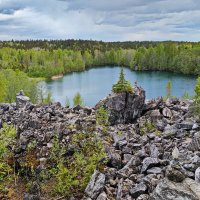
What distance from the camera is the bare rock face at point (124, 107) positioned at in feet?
94.6

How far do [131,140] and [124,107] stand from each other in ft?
18.8

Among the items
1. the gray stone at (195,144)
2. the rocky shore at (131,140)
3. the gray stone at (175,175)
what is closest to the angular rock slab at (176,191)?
the rocky shore at (131,140)

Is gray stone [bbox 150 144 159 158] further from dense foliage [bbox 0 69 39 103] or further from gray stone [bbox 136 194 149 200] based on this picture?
dense foliage [bbox 0 69 39 103]

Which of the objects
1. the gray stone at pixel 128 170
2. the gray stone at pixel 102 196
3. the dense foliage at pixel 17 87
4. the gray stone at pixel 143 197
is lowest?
the dense foliage at pixel 17 87

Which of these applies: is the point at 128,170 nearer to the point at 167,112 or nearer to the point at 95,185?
the point at 95,185

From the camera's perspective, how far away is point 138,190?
1780 centimetres

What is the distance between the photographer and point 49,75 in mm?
153375

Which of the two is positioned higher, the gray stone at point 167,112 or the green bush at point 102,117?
the gray stone at point 167,112

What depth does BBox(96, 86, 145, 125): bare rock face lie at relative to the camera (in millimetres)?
28833

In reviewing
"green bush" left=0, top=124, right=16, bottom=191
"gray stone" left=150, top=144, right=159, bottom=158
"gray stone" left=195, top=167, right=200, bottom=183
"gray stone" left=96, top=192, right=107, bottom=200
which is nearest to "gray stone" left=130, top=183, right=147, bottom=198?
"gray stone" left=96, top=192, right=107, bottom=200

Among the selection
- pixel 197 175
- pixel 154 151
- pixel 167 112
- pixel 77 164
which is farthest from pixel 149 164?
pixel 167 112

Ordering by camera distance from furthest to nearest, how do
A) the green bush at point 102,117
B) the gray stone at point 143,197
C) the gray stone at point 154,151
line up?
the green bush at point 102,117 < the gray stone at point 154,151 < the gray stone at point 143,197

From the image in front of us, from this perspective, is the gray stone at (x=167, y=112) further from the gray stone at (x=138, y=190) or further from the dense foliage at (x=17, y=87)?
the dense foliage at (x=17, y=87)

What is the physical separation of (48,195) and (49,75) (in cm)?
13477
